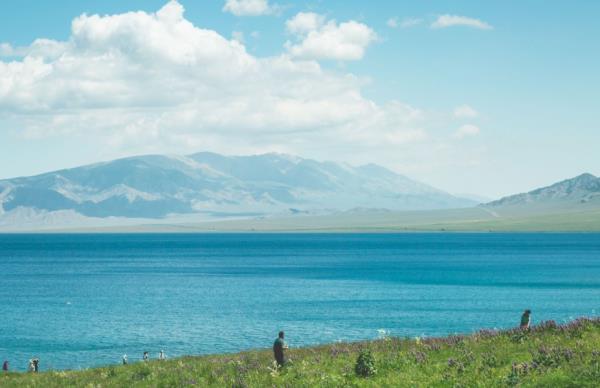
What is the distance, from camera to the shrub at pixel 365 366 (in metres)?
26.7

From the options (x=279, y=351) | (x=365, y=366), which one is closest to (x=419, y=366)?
(x=365, y=366)

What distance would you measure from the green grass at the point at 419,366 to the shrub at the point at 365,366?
0.36ft

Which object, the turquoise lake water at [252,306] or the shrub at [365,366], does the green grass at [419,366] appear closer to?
the shrub at [365,366]

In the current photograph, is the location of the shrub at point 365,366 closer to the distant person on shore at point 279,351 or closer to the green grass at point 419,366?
the green grass at point 419,366

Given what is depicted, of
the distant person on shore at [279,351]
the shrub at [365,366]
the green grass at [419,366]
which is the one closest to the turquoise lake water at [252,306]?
the green grass at [419,366]

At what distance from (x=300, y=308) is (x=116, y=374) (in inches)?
2560

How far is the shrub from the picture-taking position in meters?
26.7

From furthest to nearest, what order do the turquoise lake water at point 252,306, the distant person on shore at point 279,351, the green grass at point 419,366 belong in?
the turquoise lake water at point 252,306 → the distant person on shore at point 279,351 → the green grass at point 419,366

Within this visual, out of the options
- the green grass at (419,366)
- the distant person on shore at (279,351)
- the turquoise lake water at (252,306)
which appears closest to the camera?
the green grass at (419,366)

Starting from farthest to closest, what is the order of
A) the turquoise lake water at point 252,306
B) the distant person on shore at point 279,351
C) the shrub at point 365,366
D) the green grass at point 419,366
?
the turquoise lake water at point 252,306, the distant person on shore at point 279,351, the shrub at point 365,366, the green grass at point 419,366

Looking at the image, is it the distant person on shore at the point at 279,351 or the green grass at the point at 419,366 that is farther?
the distant person on shore at the point at 279,351

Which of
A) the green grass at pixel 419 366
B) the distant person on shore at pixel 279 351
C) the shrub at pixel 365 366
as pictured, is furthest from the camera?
the distant person on shore at pixel 279 351

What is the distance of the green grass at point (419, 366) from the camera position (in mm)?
24266

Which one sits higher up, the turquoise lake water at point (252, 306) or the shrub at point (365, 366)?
the shrub at point (365, 366)
